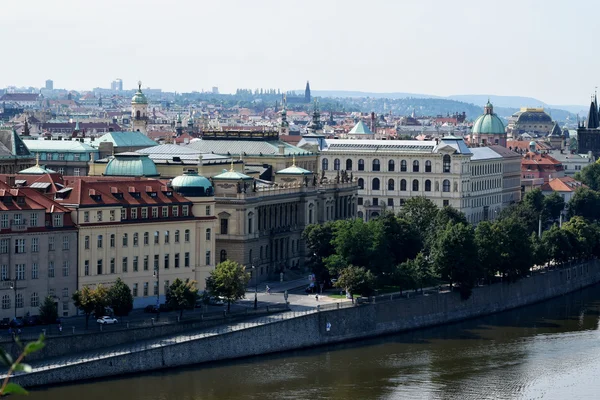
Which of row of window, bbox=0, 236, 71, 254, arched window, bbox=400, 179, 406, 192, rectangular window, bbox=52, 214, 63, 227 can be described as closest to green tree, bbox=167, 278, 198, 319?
row of window, bbox=0, 236, 71, 254

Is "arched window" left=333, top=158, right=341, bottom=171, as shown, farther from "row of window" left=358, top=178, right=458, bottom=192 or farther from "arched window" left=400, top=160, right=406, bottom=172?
"arched window" left=400, top=160, right=406, bottom=172

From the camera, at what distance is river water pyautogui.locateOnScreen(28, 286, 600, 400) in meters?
79.5

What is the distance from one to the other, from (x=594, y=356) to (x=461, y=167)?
70012mm

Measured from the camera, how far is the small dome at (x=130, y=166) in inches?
4291

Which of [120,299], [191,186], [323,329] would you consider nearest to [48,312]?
[120,299]

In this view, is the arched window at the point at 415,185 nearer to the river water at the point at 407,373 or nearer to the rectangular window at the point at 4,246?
the river water at the point at 407,373

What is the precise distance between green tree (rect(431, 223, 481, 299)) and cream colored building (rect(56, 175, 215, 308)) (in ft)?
55.2

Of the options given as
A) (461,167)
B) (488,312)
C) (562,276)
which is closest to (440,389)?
(488,312)

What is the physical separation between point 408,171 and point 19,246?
81021 millimetres

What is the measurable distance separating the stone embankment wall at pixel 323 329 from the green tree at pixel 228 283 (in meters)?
3.94

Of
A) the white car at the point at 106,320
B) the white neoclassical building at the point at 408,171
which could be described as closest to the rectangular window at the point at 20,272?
the white car at the point at 106,320

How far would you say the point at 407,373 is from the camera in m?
86.2

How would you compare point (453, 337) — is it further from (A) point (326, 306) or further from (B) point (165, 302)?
(B) point (165, 302)

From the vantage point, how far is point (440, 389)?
270ft
